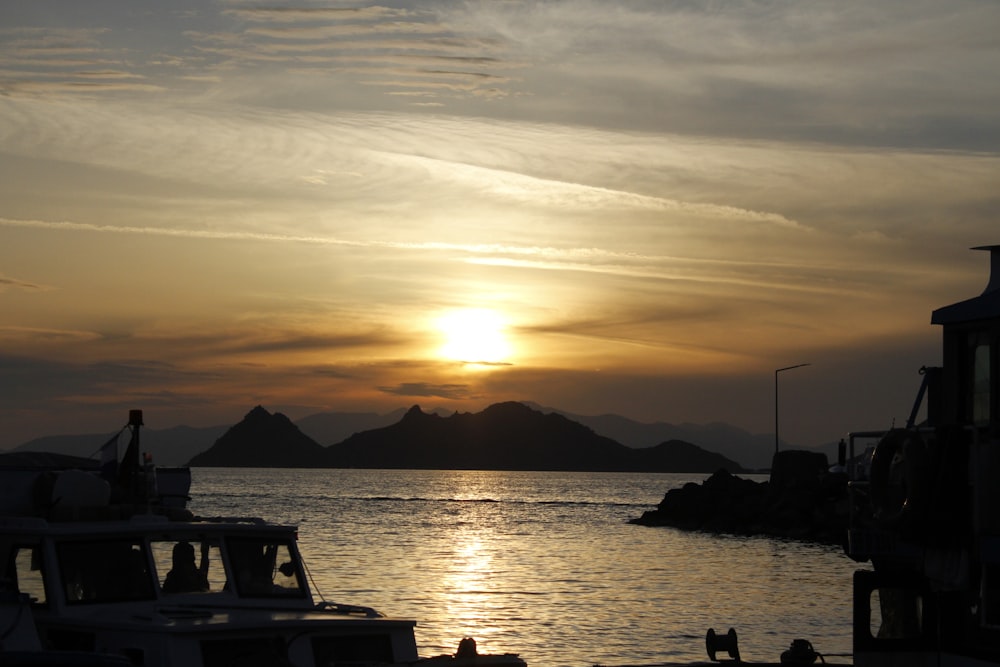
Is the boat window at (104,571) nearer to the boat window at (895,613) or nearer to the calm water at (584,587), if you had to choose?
the boat window at (895,613)

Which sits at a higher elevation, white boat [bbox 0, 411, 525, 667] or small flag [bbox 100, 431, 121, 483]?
small flag [bbox 100, 431, 121, 483]

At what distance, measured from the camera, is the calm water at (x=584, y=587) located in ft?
185

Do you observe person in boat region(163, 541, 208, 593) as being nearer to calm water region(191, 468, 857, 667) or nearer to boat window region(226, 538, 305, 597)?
boat window region(226, 538, 305, 597)

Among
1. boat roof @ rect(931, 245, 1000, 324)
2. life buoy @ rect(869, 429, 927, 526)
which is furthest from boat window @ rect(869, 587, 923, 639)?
boat roof @ rect(931, 245, 1000, 324)

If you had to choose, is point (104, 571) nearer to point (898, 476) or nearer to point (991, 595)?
point (898, 476)

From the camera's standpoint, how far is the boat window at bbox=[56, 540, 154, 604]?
17125 millimetres

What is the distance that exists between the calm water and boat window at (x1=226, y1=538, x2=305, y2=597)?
30.7 metres

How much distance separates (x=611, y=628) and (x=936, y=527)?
4401cm

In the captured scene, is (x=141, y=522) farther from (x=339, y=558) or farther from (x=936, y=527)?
(x=339, y=558)

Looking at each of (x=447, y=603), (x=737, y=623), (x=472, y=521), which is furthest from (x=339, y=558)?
(x=472, y=521)

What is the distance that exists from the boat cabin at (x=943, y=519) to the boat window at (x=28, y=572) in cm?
1224

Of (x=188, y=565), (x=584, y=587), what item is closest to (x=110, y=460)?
(x=188, y=565)

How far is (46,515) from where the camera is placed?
18.3 m

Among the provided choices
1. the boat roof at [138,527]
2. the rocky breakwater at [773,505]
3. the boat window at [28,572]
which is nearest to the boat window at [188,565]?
the boat roof at [138,527]
